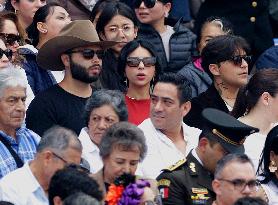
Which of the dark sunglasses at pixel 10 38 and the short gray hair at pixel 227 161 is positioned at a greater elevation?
the dark sunglasses at pixel 10 38

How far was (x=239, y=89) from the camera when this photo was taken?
12062mm

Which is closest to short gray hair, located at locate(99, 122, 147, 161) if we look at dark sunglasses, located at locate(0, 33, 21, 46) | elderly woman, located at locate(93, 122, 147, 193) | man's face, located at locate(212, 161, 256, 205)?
elderly woman, located at locate(93, 122, 147, 193)

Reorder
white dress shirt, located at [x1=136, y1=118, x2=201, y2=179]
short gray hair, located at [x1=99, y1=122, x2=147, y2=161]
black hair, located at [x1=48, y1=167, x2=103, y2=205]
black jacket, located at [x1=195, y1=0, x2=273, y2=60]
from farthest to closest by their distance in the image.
Result: 1. black jacket, located at [x1=195, y1=0, x2=273, y2=60]
2. white dress shirt, located at [x1=136, y1=118, x2=201, y2=179]
3. short gray hair, located at [x1=99, y1=122, x2=147, y2=161]
4. black hair, located at [x1=48, y1=167, x2=103, y2=205]

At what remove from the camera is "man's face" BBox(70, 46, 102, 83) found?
39.0ft

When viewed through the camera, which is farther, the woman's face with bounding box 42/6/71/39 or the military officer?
the woman's face with bounding box 42/6/71/39

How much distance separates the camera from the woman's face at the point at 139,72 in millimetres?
12148

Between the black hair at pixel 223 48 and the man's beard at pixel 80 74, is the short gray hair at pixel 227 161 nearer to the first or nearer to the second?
the man's beard at pixel 80 74

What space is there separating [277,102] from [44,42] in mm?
2670

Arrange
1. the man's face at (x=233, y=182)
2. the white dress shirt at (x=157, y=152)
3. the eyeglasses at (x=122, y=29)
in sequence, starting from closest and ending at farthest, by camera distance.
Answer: the man's face at (x=233, y=182)
the white dress shirt at (x=157, y=152)
the eyeglasses at (x=122, y=29)

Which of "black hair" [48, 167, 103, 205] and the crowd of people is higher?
"black hair" [48, 167, 103, 205]

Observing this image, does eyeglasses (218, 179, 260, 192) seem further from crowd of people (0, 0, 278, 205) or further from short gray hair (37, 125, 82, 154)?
short gray hair (37, 125, 82, 154)

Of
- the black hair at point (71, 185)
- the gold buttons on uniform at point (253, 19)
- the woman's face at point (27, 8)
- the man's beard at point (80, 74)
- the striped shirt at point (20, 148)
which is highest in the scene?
the black hair at point (71, 185)

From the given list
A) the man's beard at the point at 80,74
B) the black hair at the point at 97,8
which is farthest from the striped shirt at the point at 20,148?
the black hair at the point at 97,8

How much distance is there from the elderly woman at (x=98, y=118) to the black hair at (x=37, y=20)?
6.51 feet
